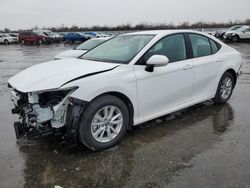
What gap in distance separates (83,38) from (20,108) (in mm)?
37695

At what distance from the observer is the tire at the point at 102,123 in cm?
377

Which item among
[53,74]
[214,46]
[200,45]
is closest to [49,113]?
[53,74]

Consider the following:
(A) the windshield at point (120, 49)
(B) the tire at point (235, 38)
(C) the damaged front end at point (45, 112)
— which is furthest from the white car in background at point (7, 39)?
(C) the damaged front end at point (45, 112)

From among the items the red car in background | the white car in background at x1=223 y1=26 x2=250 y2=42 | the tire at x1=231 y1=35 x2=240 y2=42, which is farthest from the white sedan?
the red car in background

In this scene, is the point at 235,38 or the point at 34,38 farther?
the point at 34,38

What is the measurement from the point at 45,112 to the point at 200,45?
3308mm

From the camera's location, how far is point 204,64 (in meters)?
5.36

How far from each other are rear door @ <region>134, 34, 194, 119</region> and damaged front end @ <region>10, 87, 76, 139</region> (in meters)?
1.18

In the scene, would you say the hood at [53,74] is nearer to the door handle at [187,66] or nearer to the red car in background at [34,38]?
the door handle at [187,66]

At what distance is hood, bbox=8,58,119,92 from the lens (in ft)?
12.2

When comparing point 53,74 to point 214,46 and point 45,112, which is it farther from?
point 214,46

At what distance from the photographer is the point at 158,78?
4.52m

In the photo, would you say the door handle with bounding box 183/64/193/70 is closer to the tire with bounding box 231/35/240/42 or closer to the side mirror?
the side mirror

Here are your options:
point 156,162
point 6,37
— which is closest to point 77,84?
point 156,162
